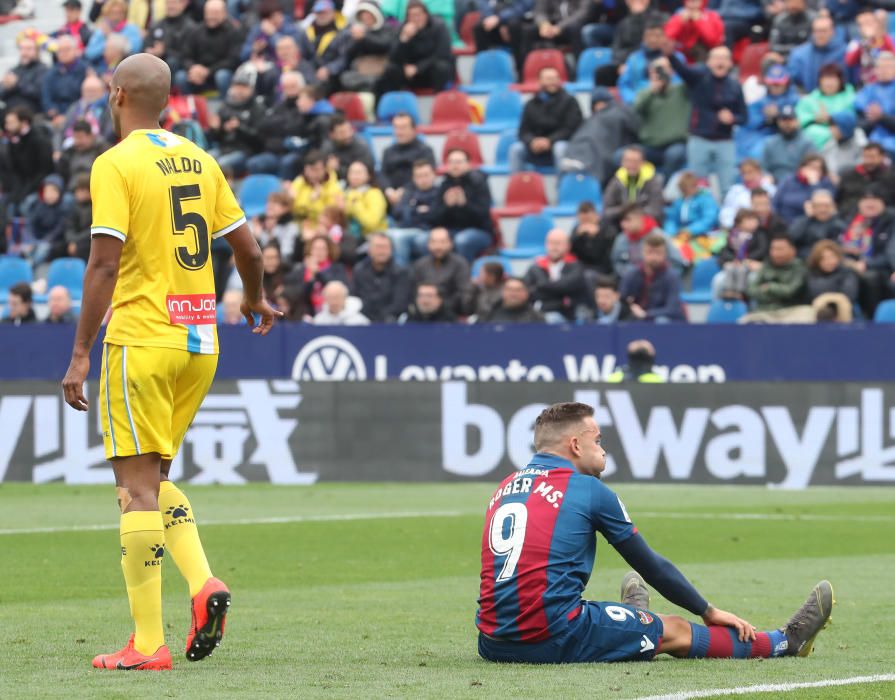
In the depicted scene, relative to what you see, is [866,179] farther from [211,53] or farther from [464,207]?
[211,53]

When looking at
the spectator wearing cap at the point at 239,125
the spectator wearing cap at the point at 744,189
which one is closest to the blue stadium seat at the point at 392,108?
the spectator wearing cap at the point at 239,125

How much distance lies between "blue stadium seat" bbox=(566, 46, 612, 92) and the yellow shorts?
17.9 m

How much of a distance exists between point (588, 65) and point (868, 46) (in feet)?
13.5

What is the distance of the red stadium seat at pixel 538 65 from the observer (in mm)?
24297

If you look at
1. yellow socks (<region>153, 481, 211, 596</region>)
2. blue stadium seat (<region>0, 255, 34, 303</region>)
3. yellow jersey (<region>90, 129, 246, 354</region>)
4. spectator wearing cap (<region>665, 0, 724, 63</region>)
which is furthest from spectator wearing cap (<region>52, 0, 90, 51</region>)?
yellow socks (<region>153, 481, 211, 596</region>)

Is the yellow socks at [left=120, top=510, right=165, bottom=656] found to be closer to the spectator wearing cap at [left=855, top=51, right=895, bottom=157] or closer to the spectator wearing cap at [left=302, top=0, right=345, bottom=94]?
the spectator wearing cap at [left=855, top=51, right=895, bottom=157]

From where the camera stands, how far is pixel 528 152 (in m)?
23.5

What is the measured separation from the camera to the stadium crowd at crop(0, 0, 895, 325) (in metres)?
20.0

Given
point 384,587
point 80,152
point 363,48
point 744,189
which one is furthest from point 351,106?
point 384,587

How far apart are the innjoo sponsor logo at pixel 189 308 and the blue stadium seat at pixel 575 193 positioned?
52.1 ft

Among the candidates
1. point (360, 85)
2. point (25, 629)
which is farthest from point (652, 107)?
point (25, 629)

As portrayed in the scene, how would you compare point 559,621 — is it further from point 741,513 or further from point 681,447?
point 681,447

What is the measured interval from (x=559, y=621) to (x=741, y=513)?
902cm

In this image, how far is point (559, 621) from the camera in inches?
266
